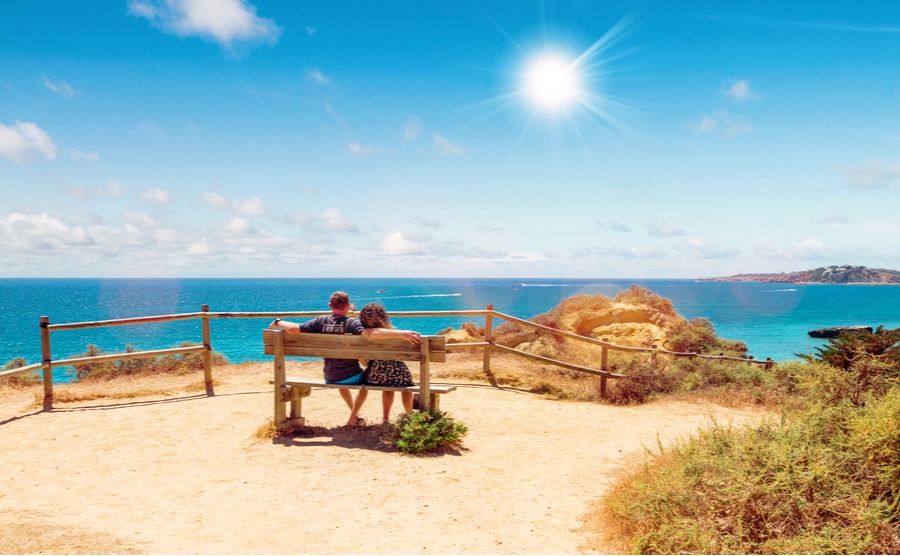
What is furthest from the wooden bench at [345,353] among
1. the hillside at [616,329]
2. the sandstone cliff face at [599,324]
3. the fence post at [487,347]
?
the sandstone cliff face at [599,324]

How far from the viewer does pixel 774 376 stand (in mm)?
11266

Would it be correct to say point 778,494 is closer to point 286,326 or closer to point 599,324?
point 286,326

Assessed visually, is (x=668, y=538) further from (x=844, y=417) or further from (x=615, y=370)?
(x=615, y=370)

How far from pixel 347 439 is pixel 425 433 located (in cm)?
108

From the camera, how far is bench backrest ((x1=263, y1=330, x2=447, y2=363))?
22.1 feet

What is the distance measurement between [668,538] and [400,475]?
274 centimetres

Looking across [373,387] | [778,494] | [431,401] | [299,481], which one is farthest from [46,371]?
[778,494]

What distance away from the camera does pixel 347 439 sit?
22.5 feet

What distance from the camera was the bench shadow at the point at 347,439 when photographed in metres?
6.51

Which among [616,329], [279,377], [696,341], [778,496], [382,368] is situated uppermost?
[382,368]

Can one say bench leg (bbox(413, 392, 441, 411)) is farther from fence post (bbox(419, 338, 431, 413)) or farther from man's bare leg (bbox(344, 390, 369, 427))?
man's bare leg (bbox(344, 390, 369, 427))

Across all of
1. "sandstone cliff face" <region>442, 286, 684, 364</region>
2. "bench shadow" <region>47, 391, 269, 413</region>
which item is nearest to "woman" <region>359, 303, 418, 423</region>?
"bench shadow" <region>47, 391, 269, 413</region>

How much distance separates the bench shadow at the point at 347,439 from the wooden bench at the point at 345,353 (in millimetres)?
210

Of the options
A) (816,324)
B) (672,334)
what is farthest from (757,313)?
(672,334)
